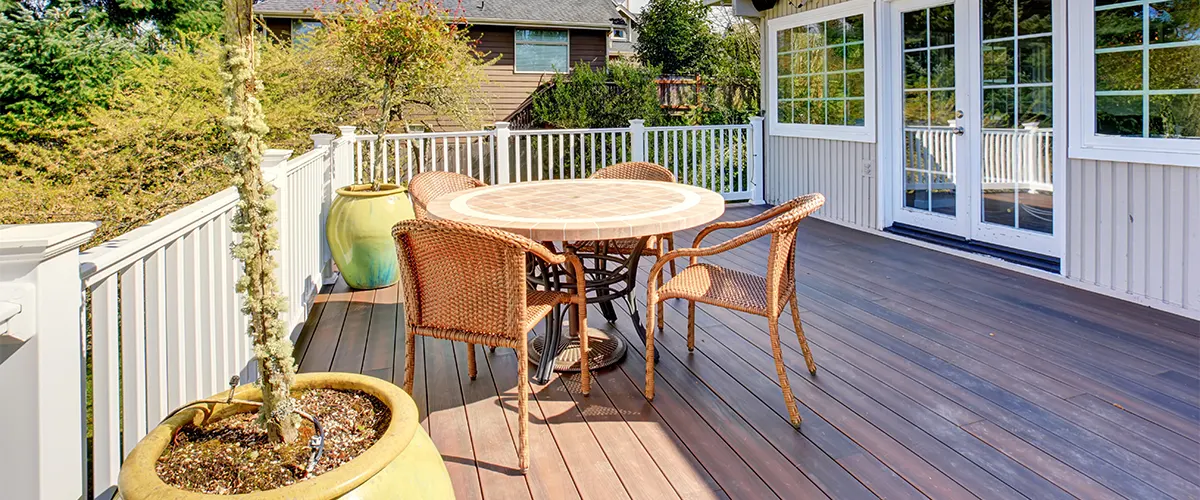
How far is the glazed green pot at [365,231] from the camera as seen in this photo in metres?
4.40

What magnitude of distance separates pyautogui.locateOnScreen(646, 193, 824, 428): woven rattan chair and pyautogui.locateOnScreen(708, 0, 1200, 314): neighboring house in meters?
2.17

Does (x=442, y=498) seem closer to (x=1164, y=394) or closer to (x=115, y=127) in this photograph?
(x=1164, y=394)

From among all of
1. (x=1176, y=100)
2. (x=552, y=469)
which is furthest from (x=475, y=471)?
(x=1176, y=100)

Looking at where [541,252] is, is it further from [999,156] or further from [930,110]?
[930,110]

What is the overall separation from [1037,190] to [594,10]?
1204 centimetres

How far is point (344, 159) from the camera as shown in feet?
18.4

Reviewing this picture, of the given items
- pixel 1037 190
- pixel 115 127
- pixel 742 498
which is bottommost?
pixel 742 498

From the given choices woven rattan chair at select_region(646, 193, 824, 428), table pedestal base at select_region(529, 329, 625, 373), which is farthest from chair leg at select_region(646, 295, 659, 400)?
table pedestal base at select_region(529, 329, 625, 373)

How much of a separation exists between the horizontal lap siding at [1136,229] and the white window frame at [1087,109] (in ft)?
0.21

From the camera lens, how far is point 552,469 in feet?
7.39

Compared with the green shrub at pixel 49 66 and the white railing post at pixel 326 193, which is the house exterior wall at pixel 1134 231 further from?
the green shrub at pixel 49 66

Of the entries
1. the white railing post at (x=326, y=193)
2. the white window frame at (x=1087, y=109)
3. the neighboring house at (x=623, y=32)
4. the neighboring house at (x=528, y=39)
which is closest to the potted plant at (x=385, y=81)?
the white railing post at (x=326, y=193)

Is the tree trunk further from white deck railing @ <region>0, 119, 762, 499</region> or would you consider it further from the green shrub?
the green shrub

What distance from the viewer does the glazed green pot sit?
4398 mm
